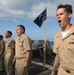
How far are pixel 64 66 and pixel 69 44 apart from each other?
36 centimetres

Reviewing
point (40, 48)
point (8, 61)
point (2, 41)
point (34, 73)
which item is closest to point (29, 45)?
point (8, 61)

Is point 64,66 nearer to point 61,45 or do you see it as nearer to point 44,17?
point 61,45

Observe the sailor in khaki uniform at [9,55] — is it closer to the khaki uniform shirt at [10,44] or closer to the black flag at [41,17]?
the khaki uniform shirt at [10,44]

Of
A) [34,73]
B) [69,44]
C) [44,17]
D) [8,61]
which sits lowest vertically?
[34,73]

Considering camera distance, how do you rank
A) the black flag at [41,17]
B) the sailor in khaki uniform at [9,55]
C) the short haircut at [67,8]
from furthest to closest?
the black flag at [41,17] → the sailor in khaki uniform at [9,55] → the short haircut at [67,8]

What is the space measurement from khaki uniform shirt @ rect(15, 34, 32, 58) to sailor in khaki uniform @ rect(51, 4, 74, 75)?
2.50 m

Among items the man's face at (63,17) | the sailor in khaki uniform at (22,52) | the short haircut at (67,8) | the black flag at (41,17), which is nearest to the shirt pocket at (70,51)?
the man's face at (63,17)

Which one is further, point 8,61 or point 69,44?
point 8,61

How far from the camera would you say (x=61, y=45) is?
11.0ft

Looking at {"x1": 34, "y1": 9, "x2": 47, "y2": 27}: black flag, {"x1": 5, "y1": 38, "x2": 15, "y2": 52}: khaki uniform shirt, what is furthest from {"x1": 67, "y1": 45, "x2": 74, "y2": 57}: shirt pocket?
{"x1": 34, "y1": 9, "x2": 47, "y2": 27}: black flag

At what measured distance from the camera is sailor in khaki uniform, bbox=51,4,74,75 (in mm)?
3182

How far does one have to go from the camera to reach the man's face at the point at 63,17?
3.26 m

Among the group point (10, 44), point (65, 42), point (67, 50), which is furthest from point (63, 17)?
point (10, 44)

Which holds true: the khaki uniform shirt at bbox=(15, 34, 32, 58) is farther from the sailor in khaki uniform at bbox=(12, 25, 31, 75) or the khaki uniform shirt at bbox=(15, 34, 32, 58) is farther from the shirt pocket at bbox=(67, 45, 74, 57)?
the shirt pocket at bbox=(67, 45, 74, 57)
